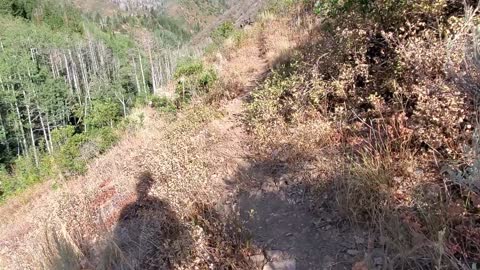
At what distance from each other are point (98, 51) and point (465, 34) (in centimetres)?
6949

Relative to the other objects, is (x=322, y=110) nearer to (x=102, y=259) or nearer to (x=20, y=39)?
(x=102, y=259)

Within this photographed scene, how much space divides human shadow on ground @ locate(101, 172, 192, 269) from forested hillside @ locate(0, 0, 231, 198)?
8945mm

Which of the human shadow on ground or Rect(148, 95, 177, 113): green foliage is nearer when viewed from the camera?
the human shadow on ground

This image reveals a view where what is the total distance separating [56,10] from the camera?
81.2m

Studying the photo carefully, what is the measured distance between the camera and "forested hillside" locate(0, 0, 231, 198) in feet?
98.3

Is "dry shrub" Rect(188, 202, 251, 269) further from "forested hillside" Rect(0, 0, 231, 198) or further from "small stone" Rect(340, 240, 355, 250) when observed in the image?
"forested hillside" Rect(0, 0, 231, 198)

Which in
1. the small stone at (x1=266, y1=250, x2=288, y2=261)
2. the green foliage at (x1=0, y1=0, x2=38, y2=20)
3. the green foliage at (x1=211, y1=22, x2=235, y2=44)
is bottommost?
the small stone at (x1=266, y1=250, x2=288, y2=261)

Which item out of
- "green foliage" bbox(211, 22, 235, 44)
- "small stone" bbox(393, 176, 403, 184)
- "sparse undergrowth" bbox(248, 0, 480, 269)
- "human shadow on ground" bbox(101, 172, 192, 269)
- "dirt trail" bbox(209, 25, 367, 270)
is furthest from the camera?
"green foliage" bbox(211, 22, 235, 44)

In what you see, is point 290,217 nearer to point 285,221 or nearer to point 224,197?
point 285,221

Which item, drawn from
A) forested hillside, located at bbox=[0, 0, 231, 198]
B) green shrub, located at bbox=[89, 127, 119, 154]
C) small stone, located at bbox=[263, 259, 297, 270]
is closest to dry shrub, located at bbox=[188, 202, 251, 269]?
small stone, located at bbox=[263, 259, 297, 270]

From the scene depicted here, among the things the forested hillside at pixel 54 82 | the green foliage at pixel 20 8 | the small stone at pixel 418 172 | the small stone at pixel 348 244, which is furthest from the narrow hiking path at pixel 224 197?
the green foliage at pixel 20 8

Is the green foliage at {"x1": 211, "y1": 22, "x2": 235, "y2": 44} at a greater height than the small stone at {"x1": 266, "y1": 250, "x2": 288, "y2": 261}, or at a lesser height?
greater

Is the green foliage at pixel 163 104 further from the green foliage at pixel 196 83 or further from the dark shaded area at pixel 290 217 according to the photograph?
the dark shaded area at pixel 290 217

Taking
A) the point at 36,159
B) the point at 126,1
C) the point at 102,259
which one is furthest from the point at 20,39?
the point at 126,1
